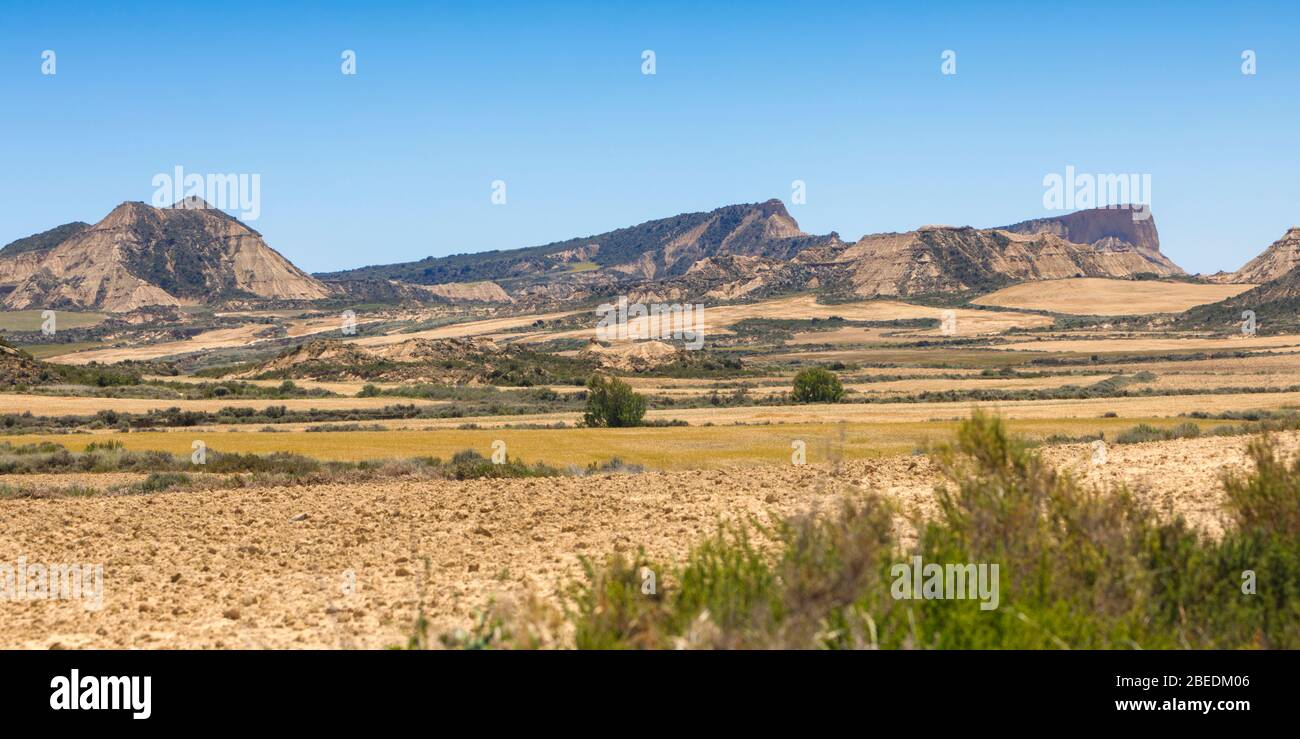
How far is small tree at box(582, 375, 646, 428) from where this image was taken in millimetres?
55688

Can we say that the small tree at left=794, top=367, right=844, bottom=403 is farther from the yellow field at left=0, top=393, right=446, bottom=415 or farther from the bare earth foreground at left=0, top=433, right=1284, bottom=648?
the bare earth foreground at left=0, top=433, right=1284, bottom=648

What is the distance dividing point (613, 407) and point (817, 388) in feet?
70.4

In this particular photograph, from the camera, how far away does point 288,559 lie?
56.9 ft

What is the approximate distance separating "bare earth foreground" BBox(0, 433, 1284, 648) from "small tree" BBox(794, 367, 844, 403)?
148ft

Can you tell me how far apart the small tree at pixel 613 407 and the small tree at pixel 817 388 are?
19.5m

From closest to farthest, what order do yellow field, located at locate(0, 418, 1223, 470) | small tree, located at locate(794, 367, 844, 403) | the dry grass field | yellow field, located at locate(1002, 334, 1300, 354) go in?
the dry grass field
yellow field, located at locate(0, 418, 1223, 470)
small tree, located at locate(794, 367, 844, 403)
yellow field, located at locate(1002, 334, 1300, 354)

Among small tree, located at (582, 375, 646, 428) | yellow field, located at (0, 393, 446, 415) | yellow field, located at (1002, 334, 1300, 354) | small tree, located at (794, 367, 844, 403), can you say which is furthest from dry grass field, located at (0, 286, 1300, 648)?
yellow field, located at (1002, 334, 1300, 354)

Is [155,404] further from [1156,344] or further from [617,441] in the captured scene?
[1156,344]

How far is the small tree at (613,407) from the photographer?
5569 centimetres

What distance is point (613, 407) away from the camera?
55.7m

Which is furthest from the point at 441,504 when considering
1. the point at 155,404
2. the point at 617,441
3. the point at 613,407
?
the point at 155,404

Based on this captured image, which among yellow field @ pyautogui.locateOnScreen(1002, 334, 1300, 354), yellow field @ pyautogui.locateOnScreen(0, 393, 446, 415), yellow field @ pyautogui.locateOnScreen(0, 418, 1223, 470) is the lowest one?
yellow field @ pyautogui.locateOnScreen(0, 418, 1223, 470)
